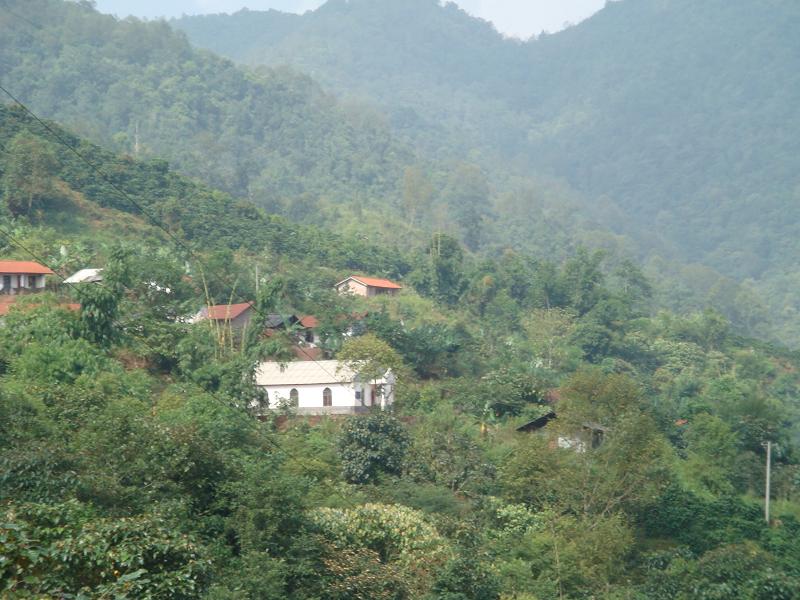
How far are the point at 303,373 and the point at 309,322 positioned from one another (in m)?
5.48

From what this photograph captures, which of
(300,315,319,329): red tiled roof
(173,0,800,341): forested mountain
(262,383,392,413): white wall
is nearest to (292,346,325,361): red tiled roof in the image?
(300,315,319,329): red tiled roof

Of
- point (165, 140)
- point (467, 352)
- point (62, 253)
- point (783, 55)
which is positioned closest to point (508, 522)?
point (467, 352)

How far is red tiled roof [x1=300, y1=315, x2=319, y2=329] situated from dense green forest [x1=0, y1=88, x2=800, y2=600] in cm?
58

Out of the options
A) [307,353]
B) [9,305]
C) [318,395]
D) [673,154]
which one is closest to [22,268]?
[9,305]

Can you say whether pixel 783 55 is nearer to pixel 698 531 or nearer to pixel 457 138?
pixel 457 138

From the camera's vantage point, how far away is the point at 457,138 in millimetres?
150750

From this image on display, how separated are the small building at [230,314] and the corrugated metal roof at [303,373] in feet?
7.28

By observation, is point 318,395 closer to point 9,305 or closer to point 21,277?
point 9,305

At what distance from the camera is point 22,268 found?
3550 centimetres

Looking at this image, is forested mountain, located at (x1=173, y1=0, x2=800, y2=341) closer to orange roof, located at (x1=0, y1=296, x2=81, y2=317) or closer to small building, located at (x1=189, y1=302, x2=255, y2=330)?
small building, located at (x1=189, y1=302, x2=255, y2=330)

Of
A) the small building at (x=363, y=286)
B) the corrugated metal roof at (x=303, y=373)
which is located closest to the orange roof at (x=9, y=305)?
the corrugated metal roof at (x=303, y=373)

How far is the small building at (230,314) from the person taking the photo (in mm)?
34812

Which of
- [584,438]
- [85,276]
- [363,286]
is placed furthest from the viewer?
[363,286]

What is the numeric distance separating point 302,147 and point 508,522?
248 ft
